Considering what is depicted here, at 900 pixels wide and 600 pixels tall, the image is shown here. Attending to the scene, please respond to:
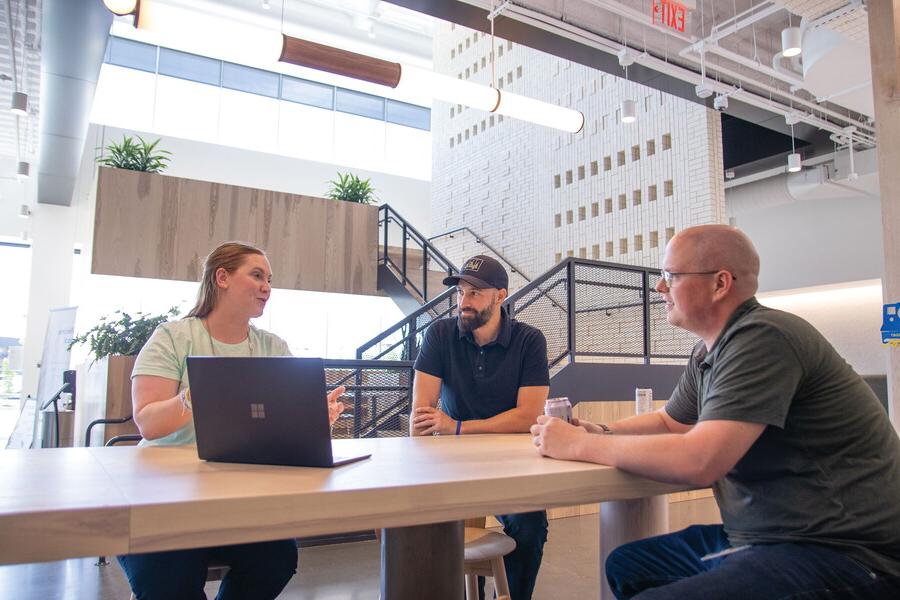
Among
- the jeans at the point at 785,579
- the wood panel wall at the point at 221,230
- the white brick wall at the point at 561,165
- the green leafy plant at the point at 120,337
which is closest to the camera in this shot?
the jeans at the point at 785,579

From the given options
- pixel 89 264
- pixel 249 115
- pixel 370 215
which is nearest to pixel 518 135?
pixel 370 215

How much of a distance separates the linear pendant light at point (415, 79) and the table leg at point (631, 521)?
3.46 m

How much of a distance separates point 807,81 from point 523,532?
6283 mm

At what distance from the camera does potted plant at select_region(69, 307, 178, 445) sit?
4301mm

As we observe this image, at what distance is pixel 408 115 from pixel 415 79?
10.8 metres

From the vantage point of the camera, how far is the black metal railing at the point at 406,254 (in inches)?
336

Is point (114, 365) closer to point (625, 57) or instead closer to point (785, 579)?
point (785, 579)

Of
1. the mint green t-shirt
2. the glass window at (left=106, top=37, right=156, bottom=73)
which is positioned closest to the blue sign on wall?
the mint green t-shirt

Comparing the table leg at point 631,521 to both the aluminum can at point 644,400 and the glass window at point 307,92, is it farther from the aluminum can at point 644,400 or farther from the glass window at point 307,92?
the glass window at point 307,92

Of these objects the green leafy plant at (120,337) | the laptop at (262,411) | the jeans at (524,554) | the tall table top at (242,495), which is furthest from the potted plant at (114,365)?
the laptop at (262,411)

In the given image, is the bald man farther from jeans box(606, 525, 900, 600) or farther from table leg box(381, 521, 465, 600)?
table leg box(381, 521, 465, 600)

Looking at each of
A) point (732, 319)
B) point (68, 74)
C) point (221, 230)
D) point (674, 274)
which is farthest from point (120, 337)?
point (732, 319)

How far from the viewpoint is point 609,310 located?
632cm

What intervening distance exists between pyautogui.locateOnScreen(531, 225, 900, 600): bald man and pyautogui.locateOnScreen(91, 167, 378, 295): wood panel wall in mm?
6652
